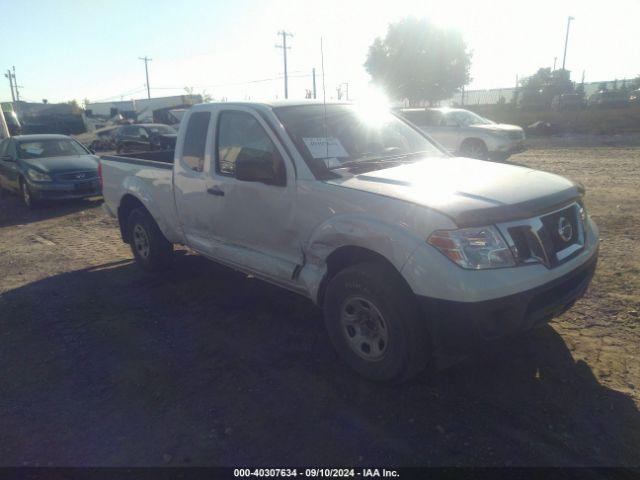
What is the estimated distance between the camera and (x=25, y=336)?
427cm

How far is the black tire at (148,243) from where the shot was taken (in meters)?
5.54

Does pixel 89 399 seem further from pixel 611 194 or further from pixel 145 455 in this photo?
pixel 611 194

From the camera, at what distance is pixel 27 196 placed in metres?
10.5

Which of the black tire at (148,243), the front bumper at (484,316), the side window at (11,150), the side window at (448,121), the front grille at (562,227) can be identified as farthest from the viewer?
the side window at (448,121)

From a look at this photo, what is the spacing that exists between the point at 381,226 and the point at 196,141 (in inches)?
98.7

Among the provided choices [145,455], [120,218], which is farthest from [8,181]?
[145,455]

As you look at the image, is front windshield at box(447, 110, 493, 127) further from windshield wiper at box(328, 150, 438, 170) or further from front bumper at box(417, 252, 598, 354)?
front bumper at box(417, 252, 598, 354)

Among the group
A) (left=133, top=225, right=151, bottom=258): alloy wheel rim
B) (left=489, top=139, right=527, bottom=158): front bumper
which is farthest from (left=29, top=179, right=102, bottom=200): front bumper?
(left=489, top=139, right=527, bottom=158): front bumper

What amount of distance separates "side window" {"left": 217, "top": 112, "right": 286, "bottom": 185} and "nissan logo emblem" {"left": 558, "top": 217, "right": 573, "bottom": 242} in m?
1.99

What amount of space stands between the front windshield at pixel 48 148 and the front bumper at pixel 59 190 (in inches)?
49.1

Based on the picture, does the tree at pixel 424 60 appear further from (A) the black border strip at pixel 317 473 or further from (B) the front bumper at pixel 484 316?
(A) the black border strip at pixel 317 473

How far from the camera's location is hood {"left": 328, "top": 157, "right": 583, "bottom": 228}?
9.19 ft

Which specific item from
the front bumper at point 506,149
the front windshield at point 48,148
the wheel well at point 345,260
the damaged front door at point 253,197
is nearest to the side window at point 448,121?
the front bumper at point 506,149

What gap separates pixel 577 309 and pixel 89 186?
9.97 meters
